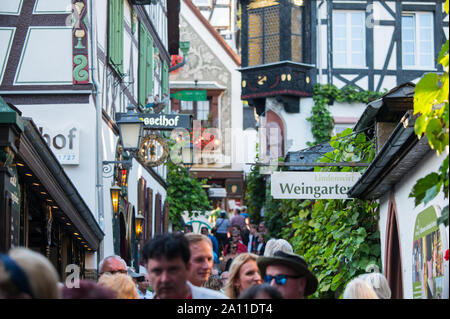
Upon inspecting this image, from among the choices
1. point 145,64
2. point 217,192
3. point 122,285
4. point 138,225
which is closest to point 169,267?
point 122,285

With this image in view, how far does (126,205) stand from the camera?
18.9 m

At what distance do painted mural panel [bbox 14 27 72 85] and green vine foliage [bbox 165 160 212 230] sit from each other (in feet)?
46.2

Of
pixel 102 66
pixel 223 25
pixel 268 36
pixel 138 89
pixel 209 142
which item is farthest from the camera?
pixel 223 25

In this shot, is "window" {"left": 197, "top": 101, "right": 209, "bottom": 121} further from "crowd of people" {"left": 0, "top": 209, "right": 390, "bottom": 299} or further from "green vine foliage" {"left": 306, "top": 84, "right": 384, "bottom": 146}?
"crowd of people" {"left": 0, "top": 209, "right": 390, "bottom": 299}

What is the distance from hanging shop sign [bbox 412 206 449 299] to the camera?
800cm

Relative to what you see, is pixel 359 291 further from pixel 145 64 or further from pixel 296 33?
pixel 296 33

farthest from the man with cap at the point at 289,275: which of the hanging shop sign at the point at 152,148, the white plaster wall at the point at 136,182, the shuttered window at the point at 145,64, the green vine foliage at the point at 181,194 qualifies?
the green vine foliage at the point at 181,194

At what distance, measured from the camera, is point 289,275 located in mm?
6488

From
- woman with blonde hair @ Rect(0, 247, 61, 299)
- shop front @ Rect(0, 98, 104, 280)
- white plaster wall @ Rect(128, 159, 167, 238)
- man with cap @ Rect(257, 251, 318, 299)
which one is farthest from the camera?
white plaster wall @ Rect(128, 159, 167, 238)

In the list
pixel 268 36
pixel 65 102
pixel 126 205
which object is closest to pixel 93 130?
pixel 65 102

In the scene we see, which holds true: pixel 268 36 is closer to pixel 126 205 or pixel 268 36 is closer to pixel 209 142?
pixel 126 205

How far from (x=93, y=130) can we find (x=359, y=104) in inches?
497

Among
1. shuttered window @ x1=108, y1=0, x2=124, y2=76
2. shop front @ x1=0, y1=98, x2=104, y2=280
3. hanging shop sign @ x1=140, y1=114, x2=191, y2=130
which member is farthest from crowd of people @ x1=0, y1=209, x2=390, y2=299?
shuttered window @ x1=108, y1=0, x2=124, y2=76

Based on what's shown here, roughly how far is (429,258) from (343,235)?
4.44 metres
